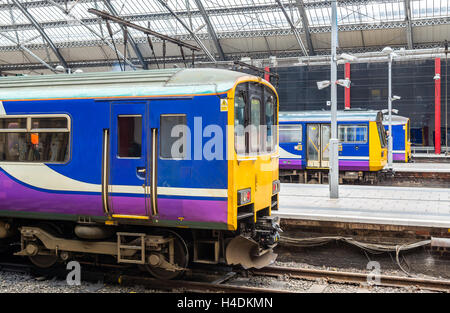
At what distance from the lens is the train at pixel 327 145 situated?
72.3ft

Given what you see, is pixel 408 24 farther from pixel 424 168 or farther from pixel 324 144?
pixel 324 144

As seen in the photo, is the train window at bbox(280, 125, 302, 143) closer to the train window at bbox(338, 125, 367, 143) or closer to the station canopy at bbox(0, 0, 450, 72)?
the train window at bbox(338, 125, 367, 143)

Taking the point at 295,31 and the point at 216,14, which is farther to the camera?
the point at 216,14

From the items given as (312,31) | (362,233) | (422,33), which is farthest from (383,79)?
(362,233)

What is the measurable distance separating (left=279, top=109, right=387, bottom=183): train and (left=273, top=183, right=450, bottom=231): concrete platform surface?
12.8 feet

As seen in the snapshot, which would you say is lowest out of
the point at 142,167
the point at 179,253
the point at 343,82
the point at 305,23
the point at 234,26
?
the point at 179,253

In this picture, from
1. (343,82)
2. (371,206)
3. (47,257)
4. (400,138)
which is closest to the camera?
(47,257)

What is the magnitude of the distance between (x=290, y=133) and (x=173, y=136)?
1596cm

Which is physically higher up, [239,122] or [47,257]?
[239,122]

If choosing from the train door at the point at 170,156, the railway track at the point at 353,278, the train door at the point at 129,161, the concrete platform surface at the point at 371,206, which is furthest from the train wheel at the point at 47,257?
the concrete platform surface at the point at 371,206

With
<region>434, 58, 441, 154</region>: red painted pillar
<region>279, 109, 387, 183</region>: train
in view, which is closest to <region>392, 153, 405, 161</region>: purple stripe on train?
<region>434, 58, 441, 154</region>: red painted pillar

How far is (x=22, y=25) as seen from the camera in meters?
41.3

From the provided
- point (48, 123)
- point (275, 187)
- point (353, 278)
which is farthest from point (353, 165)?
point (48, 123)

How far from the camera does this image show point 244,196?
25.2 feet
